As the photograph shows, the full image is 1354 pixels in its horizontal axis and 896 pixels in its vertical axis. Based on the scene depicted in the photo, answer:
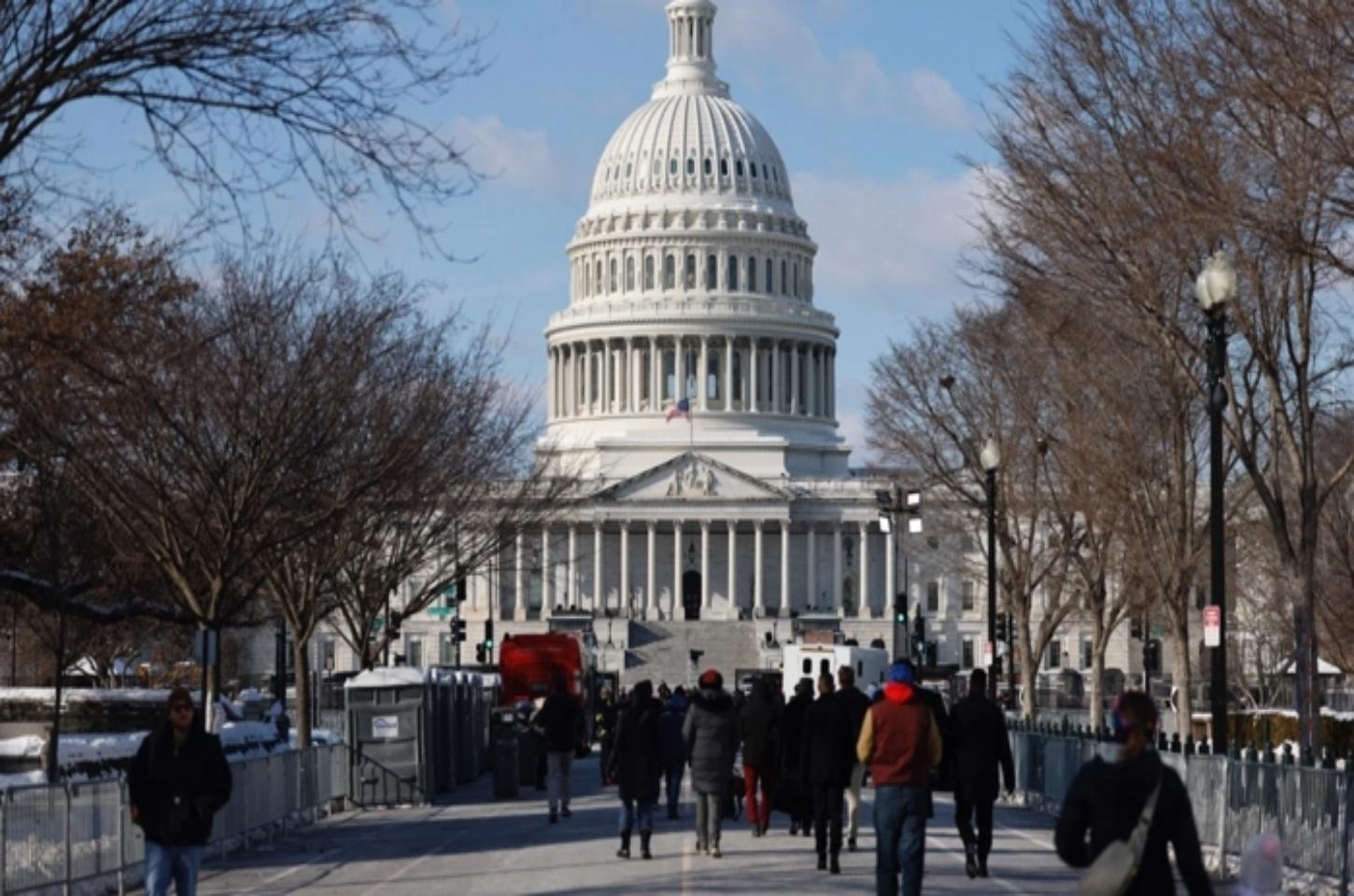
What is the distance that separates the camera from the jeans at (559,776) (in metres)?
34.0

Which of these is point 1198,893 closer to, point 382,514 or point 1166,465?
point 1166,465

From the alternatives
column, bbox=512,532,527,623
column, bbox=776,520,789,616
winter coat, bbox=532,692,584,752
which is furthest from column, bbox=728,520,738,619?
winter coat, bbox=532,692,584,752

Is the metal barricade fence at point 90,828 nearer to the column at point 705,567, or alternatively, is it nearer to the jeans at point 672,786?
the jeans at point 672,786

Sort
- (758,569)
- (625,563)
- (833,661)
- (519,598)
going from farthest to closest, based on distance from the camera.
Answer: (519,598) → (625,563) → (758,569) → (833,661)

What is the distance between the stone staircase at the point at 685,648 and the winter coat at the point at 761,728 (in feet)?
332

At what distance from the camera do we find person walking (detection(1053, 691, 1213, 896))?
474 inches

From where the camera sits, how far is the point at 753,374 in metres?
172

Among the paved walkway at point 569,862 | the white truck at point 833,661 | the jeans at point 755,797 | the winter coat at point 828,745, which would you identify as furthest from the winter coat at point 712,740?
the white truck at point 833,661

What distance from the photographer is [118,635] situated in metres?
81.4

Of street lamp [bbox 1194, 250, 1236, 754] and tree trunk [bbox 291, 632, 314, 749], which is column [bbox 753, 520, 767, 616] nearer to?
tree trunk [bbox 291, 632, 314, 749]

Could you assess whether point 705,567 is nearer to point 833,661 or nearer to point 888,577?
point 888,577

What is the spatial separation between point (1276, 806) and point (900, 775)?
6.82 meters

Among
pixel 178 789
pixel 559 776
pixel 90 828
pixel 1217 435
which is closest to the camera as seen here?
pixel 178 789

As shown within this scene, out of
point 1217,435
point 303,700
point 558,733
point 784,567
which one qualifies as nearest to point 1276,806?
point 1217,435
